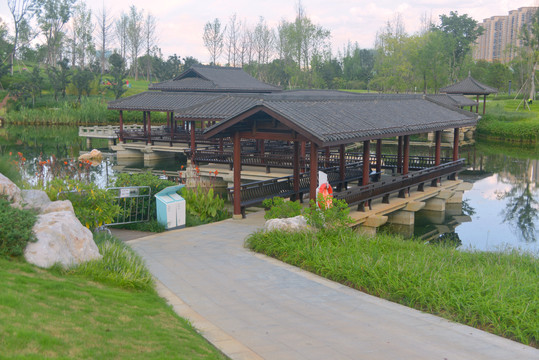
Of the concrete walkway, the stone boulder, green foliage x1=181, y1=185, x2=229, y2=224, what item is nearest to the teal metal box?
green foliage x1=181, y1=185, x2=229, y2=224

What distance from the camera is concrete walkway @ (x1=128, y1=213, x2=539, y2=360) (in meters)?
7.20

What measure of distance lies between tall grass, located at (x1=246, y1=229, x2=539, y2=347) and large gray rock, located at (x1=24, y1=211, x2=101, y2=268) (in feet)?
13.7

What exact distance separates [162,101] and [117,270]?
28.4 metres

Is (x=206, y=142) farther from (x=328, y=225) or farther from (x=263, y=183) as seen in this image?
(x=328, y=225)

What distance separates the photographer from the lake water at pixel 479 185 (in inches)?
778

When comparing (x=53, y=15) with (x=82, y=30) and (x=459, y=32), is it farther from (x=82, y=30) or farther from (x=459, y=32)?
(x=459, y=32)

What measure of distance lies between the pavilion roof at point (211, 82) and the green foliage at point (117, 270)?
1244 inches

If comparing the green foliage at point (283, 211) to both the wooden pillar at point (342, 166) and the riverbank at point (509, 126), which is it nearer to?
the wooden pillar at point (342, 166)

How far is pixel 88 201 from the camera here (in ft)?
43.0

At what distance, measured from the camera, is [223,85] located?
42.0 meters

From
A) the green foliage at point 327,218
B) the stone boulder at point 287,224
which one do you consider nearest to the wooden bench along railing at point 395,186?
the green foliage at point 327,218

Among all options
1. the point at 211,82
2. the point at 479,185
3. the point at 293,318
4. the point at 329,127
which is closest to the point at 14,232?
the point at 293,318

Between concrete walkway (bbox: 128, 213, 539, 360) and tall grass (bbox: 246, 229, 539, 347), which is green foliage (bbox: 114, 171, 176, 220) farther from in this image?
tall grass (bbox: 246, 229, 539, 347)

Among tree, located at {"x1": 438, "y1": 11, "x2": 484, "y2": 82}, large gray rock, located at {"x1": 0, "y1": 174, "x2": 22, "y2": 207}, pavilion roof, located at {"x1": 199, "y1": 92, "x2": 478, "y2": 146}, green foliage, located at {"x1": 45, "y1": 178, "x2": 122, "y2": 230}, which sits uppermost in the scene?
tree, located at {"x1": 438, "y1": 11, "x2": 484, "y2": 82}
